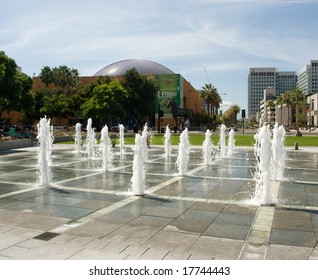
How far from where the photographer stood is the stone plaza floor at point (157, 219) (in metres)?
5.30

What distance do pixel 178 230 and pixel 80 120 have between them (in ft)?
246

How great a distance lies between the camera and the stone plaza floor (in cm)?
530

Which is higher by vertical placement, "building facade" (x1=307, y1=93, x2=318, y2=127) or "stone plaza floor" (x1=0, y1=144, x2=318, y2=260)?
"building facade" (x1=307, y1=93, x2=318, y2=127)

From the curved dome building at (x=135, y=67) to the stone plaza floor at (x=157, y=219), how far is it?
9031cm

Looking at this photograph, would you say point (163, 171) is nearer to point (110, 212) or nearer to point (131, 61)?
point (110, 212)

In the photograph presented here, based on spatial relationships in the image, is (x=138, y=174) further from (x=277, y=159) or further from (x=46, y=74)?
(x=46, y=74)

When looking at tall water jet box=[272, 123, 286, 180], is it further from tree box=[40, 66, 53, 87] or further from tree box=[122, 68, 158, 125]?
tree box=[40, 66, 53, 87]

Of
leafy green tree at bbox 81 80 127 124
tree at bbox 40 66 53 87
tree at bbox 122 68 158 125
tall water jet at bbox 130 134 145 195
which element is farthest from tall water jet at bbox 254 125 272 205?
tree at bbox 40 66 53 87

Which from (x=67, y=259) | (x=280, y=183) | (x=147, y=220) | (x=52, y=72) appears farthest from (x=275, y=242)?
(x=52, y=72)

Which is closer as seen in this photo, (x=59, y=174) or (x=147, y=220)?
(x=147, y=220)

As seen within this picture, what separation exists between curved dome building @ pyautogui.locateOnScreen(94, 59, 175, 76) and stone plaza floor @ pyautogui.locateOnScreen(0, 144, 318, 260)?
90.3m

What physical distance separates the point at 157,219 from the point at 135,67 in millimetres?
97927

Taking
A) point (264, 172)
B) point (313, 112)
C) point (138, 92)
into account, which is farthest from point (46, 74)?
point (313, 112)

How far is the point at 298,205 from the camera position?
818cm
